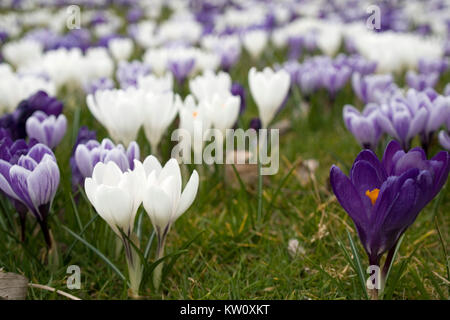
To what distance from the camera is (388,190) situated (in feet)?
4.59

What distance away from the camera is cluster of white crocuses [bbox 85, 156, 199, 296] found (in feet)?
4.89

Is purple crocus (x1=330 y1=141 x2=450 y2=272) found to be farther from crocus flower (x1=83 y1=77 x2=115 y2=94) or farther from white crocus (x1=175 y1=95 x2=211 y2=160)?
crocus flower (x1=83 y1=77 x2=115 y2=94)

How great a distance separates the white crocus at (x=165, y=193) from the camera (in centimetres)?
151

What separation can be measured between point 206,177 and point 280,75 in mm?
Result: 633

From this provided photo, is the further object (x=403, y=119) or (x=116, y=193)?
(x=403, y=119)

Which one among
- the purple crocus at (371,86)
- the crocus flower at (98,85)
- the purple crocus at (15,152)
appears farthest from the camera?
the crocus flower at (98,85)

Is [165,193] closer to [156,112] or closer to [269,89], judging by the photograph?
[156,112]

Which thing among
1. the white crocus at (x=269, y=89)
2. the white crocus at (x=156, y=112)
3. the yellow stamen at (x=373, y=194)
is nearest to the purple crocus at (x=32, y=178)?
the white crocus at (x=156, y=112)

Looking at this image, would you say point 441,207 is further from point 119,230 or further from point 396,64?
point 396,64

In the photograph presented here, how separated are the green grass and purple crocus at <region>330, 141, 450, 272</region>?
19 centimetres

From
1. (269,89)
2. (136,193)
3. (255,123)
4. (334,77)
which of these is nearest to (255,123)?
(255,123)

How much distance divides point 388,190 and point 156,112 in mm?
1163

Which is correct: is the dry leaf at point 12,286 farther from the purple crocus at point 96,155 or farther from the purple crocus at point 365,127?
the purple crocus at point 365,127

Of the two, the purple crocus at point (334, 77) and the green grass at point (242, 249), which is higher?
the purple crocus at point (334, 77)
